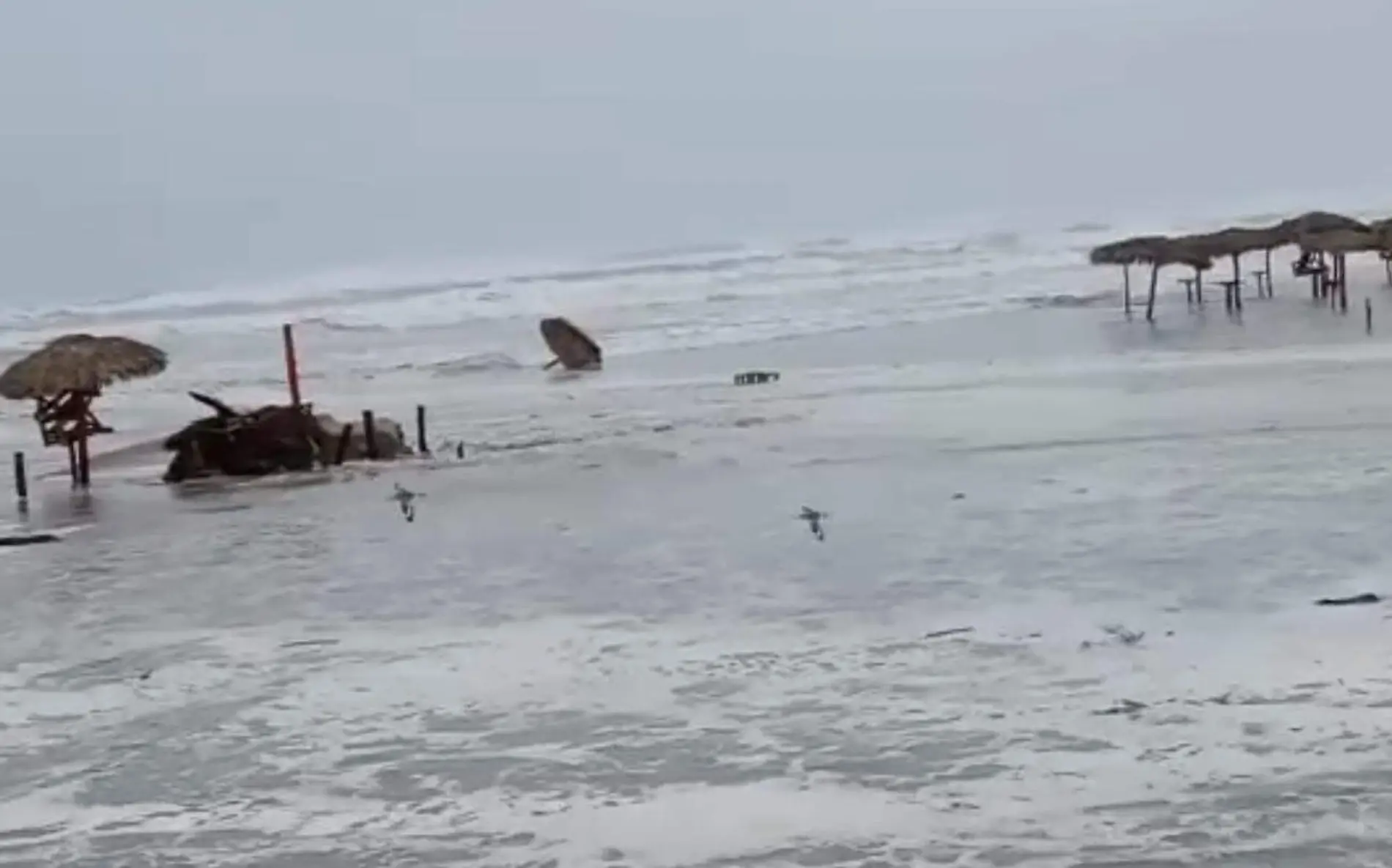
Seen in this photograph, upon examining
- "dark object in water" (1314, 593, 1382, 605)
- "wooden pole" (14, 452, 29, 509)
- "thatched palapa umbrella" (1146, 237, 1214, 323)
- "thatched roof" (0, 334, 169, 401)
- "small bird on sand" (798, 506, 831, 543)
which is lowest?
"dark object in water" (1314, 593, 1382, 605)

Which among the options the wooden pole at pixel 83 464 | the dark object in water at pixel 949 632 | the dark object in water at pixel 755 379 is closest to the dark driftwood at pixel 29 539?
the wooden pole at pixel 83 464

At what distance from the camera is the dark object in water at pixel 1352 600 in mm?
8984

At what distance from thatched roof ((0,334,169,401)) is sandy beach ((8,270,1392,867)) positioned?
1.14 m

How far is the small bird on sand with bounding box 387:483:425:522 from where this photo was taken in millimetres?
14797

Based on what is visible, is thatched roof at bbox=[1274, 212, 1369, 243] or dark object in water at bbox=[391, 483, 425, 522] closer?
dark object in water at bbox=[391, 483, 425, 522]

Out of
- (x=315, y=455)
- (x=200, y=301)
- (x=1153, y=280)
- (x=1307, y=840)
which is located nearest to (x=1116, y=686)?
(x=1307, y=840)

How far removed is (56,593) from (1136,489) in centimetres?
783

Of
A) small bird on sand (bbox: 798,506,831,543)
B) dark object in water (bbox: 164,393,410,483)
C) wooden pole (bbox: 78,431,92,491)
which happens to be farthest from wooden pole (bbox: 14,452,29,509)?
small bird on sand (bbox: 798,506,831,543)

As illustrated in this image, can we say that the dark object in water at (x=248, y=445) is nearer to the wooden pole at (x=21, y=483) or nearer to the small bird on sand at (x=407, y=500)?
the wooden pole at (x=21, y=483)

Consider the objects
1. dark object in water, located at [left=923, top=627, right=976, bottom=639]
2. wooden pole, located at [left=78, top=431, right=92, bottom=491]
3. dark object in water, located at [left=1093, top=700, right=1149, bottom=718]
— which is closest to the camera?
dark object in water, located at [left=1093, top=700, right=1149, bottom=718]

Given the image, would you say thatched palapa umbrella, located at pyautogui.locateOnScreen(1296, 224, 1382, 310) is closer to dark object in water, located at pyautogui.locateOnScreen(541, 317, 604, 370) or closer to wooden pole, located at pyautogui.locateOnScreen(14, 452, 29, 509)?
dark object in water, located at pyautogui.locateOnScreen(541, 317, 604, 370)

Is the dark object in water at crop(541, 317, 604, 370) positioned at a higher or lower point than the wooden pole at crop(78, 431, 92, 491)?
higher

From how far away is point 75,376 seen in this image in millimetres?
17938

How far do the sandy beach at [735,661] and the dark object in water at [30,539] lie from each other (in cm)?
27
